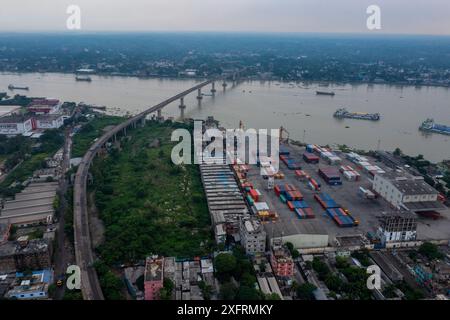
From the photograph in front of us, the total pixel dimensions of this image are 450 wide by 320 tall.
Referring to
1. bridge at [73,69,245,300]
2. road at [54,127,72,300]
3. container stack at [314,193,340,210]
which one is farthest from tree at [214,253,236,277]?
container stack at [314,193,340,210]

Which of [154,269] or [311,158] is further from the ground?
[311,158]

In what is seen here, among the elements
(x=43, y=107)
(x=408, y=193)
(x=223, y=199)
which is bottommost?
(x=223, y=199)

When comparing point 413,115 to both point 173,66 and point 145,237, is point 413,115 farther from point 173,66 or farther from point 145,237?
point 173,66

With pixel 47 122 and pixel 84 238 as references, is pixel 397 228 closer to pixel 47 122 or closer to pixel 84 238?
pixel 84 238

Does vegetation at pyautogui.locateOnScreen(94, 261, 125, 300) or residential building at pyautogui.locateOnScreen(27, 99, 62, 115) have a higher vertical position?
residential building at pyautogui.locateOnScreen(27, 99, 62, 115)

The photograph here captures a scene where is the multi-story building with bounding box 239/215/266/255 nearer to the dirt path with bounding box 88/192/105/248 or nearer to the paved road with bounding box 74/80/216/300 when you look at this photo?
the paved road with bounding box 74/80/216/300

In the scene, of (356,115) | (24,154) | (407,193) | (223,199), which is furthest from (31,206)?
(356,115)
